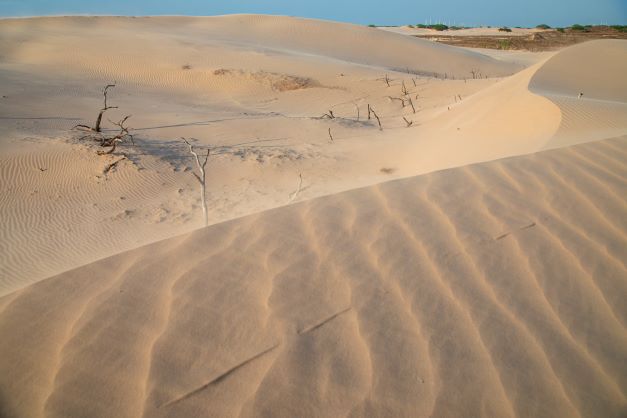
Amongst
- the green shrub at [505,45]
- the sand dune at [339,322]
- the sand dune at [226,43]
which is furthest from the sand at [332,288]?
the green shrub at [505,45]

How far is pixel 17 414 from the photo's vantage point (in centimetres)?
111

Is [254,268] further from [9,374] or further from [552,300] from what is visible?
[552,300]

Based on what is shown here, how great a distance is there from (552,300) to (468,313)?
Answer: 1.31ft

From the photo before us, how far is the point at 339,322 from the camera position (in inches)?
58.5

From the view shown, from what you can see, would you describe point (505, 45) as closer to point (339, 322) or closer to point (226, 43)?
point (226, 43)

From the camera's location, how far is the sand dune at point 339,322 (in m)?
1.24

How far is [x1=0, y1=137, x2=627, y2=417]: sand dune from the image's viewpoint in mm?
1237

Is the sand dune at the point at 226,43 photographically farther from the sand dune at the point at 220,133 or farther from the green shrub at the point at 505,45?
the green shrub at the point at 505,45

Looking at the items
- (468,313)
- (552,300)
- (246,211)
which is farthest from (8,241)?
(552,300)

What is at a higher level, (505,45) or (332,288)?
(505,45)

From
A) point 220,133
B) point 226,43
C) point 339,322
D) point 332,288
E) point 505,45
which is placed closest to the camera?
point 339,322

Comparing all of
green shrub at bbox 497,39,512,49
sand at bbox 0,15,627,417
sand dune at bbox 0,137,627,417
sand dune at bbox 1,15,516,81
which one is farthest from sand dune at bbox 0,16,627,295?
green shrub at bbox 497,39,512,49

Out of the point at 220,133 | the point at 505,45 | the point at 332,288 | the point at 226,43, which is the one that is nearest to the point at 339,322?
the point at 332,288

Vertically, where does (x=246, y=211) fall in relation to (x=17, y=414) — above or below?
below
